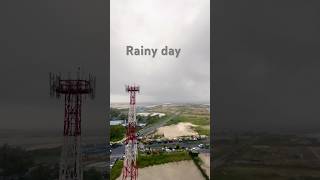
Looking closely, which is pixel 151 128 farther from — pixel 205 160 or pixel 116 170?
pixel 205 160

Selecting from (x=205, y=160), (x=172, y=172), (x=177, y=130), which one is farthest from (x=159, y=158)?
(x=205, y=160)

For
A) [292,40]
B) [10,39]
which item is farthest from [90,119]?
[292,40]

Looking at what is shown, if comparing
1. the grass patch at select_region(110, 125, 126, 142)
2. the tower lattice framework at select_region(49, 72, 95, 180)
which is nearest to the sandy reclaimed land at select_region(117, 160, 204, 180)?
the grass patch at select_region(110, 125, 126, 142)

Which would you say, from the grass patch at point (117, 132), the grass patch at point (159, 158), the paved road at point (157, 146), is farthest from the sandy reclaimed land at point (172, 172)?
the grass patch at point (117, 132)

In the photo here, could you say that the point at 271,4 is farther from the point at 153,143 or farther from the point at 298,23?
the point at 153,143

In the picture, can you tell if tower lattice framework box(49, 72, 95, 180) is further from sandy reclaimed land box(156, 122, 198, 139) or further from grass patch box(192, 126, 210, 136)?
grass patch box(192, 126, 210, 136)
